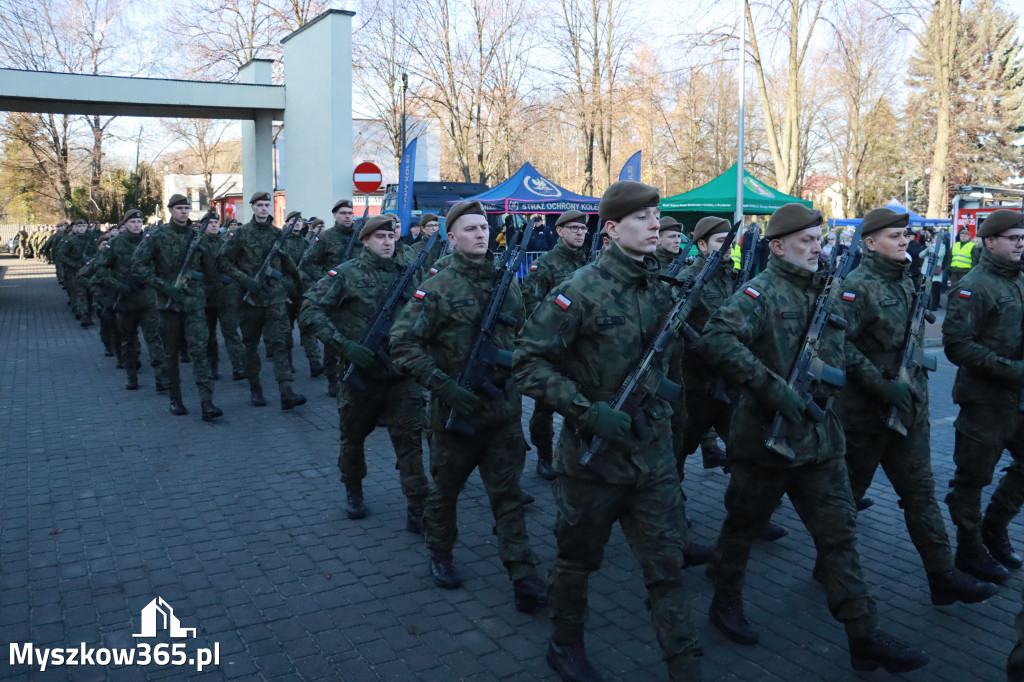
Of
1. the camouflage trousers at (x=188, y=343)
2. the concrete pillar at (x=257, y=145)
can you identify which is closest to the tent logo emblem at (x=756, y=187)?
the concrete pillar at (x=257, y=145)

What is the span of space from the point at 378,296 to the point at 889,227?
3352mm

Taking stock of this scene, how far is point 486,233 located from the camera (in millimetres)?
4875

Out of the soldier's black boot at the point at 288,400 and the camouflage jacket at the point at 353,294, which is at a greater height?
the camouflage jacket at the point at 353,294

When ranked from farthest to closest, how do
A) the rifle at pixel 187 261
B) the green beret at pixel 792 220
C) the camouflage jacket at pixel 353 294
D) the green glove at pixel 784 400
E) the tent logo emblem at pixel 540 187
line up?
the tent logo emblem at pixel 540 187 → the rifle at pixel 187 261 → the camouflage jacket at pixel 353 294 → the green beret at pixel 792 220 → the green glove at pixel 784 400

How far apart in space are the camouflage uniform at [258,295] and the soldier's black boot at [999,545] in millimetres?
6988

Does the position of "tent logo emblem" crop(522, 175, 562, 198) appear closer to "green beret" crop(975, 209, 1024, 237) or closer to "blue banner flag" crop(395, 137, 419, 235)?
"blue banner flag" crop(395, 137, 419, 235)

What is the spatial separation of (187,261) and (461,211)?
5.67 m

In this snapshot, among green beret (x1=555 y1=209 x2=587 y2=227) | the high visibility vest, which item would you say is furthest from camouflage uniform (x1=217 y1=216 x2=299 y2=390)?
the high visibility vest

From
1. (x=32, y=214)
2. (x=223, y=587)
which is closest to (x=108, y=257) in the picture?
(x=223, y=587)

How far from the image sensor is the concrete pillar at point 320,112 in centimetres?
1834

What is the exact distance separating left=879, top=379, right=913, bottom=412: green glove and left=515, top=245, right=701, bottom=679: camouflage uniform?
53.9 inches

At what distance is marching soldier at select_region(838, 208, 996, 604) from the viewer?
4.55 meters

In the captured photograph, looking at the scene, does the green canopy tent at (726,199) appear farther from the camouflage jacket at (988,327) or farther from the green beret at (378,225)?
the camouflage jacket at (988,327)

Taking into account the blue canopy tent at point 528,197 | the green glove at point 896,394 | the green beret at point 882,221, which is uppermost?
the blue canopy tent at point 528,197
